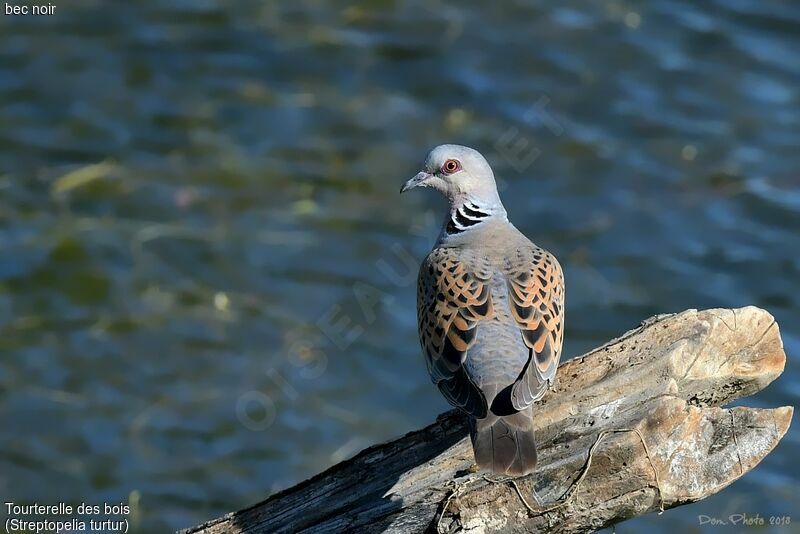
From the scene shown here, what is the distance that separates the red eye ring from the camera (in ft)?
22.1

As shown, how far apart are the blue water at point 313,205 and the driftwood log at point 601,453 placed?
3.31 metres

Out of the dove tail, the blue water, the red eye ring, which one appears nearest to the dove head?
the red eye ring

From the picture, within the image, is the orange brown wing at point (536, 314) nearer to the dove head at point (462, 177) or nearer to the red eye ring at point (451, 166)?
the dove head at point (462, 177)

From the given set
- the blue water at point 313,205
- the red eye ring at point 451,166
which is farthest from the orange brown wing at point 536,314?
the blue water at point 313,205

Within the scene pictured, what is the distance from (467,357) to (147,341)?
175 inches

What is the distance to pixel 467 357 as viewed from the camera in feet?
17.6

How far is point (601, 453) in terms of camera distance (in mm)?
4469

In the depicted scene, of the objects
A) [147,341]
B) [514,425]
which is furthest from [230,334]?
[514,425]

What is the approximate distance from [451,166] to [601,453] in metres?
2.63

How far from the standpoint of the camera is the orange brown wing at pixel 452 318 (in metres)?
5.18

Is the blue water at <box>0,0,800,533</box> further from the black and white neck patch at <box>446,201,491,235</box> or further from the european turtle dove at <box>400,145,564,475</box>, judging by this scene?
the european turtle dove at <box>400,145,564,475</box>

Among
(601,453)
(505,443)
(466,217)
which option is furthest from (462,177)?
(601,453)

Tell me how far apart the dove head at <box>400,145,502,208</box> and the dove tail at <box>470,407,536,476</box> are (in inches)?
75.9

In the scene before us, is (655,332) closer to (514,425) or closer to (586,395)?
(586,395)
